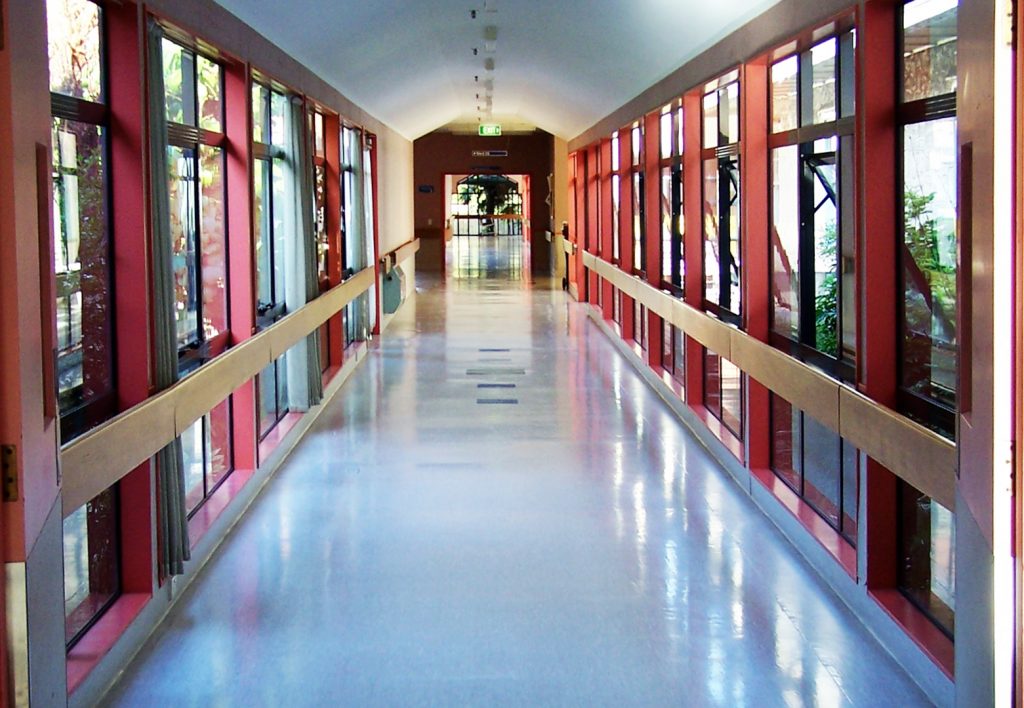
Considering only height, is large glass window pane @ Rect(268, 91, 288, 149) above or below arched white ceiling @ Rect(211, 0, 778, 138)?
below

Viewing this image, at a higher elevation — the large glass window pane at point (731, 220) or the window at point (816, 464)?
the large glass window pane at point (731, 220)

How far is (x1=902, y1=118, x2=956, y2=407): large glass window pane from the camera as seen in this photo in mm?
4590

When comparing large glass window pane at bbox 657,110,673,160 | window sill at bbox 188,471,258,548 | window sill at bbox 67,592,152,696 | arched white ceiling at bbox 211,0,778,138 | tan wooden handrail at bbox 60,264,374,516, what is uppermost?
arched white ceiling at bbox 211,0,778,138

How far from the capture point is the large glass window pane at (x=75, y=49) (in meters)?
4.42

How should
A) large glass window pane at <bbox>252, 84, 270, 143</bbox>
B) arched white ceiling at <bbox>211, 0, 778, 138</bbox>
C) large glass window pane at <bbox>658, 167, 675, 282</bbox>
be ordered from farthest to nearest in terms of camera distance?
large glass window pane at <bbox>658, 167, 675, 282</bbox> → large glass window pane at <bbox>252, 84, 270, 143</bbox> → arched white ceiling at <bbox>211, 0, 778, 138</bbox>

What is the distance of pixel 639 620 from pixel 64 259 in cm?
271

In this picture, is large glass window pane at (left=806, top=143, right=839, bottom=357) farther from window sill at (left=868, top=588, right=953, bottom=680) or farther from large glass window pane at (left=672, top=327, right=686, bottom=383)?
large glass window pane at (left=672, top=327, right=686, bottom=383)

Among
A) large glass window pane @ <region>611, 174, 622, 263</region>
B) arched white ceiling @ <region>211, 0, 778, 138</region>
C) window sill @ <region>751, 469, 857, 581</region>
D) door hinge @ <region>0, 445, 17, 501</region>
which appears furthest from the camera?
large glass window pane @ <region>611, 174, 622, 263</region>

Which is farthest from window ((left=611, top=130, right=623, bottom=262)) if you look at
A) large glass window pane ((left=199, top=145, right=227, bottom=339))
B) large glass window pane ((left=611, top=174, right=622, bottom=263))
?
large glass window pane ((left=199, top=145, right=227, bottom=339))

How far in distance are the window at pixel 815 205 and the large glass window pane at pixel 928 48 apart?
750mm

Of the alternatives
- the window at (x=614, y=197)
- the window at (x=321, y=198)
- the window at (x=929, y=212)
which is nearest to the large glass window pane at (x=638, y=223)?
the window at (x=614, y=197)

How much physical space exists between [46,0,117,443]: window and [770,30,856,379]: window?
3.20 metres

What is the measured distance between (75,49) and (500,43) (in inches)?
334

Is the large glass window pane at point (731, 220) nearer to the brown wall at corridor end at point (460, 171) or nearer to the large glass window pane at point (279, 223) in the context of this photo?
the large glass window pane at point (279, 223)
